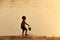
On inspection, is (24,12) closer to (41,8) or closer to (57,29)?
(41,8)

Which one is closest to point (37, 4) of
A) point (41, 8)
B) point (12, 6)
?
point (41, 8)

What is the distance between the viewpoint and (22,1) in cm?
212

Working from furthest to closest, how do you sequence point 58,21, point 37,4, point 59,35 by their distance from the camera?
point 37,4, point 58,21, point 59,35

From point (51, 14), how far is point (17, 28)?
331mm

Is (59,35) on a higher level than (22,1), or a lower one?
lower

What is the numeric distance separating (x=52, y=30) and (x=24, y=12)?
11.6 inches

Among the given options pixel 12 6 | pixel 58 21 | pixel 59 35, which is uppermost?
pixel 12 6

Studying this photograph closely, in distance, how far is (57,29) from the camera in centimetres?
191

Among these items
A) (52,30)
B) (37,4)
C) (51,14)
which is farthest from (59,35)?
(37,4)

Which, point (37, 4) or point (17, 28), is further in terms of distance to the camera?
Answer: point (37, 4)

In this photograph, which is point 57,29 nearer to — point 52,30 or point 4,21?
point 52,30

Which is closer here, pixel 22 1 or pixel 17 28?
pixel 17 28

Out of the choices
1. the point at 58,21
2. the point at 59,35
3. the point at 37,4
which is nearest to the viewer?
the point at 59,35

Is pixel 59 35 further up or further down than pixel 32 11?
further down
